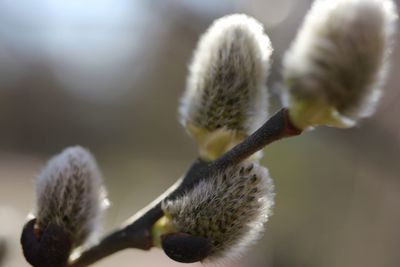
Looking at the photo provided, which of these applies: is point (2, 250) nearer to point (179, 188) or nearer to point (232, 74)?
point (179, 188)

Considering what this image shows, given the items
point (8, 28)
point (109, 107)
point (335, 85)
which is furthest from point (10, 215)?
point (109, 107)

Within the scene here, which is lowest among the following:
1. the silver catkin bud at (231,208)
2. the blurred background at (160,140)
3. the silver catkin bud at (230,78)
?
the blurred background at (160,140)

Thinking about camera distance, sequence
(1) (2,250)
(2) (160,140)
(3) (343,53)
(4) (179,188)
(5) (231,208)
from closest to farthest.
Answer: (3) (343,53) < (5) (231,208) < (4) (179,188) < (1) (2,250) < (2) (160,140)

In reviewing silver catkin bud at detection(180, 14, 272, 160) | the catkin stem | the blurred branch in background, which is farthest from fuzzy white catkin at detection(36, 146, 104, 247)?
the blurred branch in background

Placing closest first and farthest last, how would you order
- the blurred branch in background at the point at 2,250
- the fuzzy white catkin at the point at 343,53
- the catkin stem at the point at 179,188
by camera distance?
the fuzzy white catkin at the point at 343,53, the catkin stem at the point at 179,188, the blurred branch in background at the point at 2,250

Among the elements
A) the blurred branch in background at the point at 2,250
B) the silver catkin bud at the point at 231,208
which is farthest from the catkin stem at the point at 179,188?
the blurred branch in background at the point at 2,250

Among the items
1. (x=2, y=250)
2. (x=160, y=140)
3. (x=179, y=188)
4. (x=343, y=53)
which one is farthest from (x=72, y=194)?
(x=160, y=140)

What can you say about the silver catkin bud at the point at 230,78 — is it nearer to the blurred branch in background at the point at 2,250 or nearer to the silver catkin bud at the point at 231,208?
the silver catkin bud at the point at 231,208
